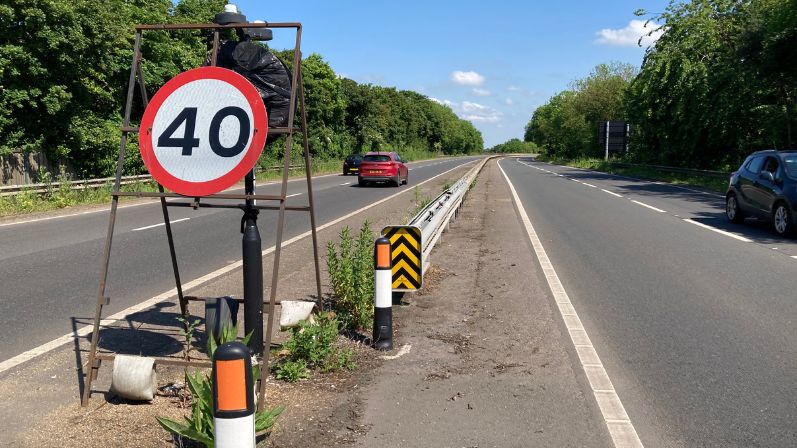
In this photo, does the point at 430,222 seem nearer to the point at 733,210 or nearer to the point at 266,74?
the point at 266,74

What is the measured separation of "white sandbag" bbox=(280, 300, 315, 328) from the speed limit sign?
1721 millimetres

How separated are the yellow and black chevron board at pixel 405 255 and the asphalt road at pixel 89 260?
2.53 m

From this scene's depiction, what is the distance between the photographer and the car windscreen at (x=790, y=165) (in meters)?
13.0

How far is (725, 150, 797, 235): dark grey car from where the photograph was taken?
12.6 metres

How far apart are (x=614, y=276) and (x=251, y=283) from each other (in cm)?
567

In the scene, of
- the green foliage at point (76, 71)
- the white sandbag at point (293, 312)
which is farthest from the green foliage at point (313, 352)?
the green foliage at point (76, 71)

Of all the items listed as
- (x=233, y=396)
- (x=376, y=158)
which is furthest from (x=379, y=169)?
(x=233, y=396)

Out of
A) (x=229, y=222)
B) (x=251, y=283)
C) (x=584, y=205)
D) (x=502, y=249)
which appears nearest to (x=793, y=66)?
(x=584, y=205)

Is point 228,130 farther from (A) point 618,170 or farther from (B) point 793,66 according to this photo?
(A) point 618,170

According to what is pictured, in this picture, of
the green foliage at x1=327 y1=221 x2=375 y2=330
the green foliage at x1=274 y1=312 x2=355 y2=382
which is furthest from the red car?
the green foliage at x1=274 y1=312 x2=355 y2=382

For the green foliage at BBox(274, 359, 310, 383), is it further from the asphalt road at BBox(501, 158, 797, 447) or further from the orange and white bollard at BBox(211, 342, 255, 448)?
the asphalt road at BBox(501, 158, 797, 447)

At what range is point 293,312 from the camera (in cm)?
549

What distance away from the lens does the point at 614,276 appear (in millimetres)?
8812

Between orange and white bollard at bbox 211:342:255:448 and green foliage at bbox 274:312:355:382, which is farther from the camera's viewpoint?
green foliage at bbox 274:312:355:382
